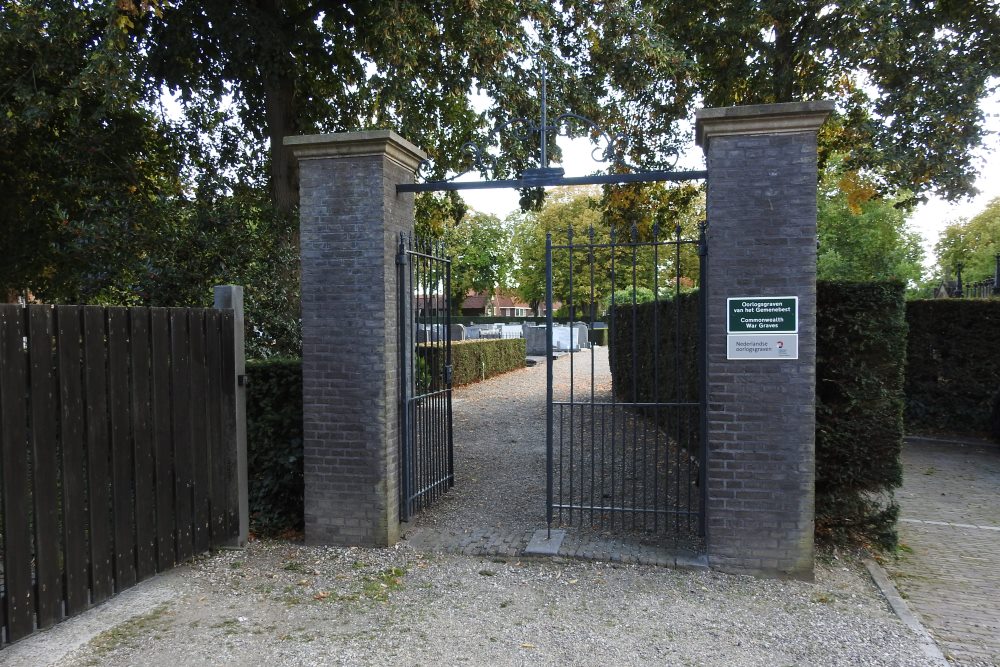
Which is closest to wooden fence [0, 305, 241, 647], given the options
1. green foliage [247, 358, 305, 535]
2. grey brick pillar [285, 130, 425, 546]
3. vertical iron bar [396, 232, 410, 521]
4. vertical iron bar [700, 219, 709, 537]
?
green foliage [247, 358, 305, 535]

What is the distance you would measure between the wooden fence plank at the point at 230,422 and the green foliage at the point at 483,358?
964cm

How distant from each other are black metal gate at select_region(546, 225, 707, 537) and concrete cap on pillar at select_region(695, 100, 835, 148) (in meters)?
0.77

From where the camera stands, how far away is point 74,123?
8.80 meters

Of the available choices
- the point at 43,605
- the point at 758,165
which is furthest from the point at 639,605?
the point at 43,605

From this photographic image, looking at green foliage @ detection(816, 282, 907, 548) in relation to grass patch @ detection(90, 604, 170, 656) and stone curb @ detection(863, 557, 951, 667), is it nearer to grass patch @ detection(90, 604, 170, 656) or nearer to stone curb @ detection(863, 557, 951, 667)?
stone curb @ detection(863, 557, 951, 667)

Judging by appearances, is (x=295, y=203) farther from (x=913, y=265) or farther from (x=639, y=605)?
(x=913, y=265)

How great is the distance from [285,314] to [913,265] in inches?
1262

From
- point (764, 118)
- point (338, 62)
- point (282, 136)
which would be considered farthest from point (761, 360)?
point (338, 62)

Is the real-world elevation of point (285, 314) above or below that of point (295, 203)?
below

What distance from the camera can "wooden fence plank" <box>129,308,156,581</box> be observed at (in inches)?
178

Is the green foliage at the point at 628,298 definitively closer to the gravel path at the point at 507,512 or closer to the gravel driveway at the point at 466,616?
the gravel path at the point at 507,512

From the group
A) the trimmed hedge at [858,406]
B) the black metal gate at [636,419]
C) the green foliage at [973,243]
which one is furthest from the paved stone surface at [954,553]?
the green foliage at [973,243]

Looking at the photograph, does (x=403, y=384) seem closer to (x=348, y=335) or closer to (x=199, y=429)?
(x=348, y=335)

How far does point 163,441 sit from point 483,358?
14191mm
